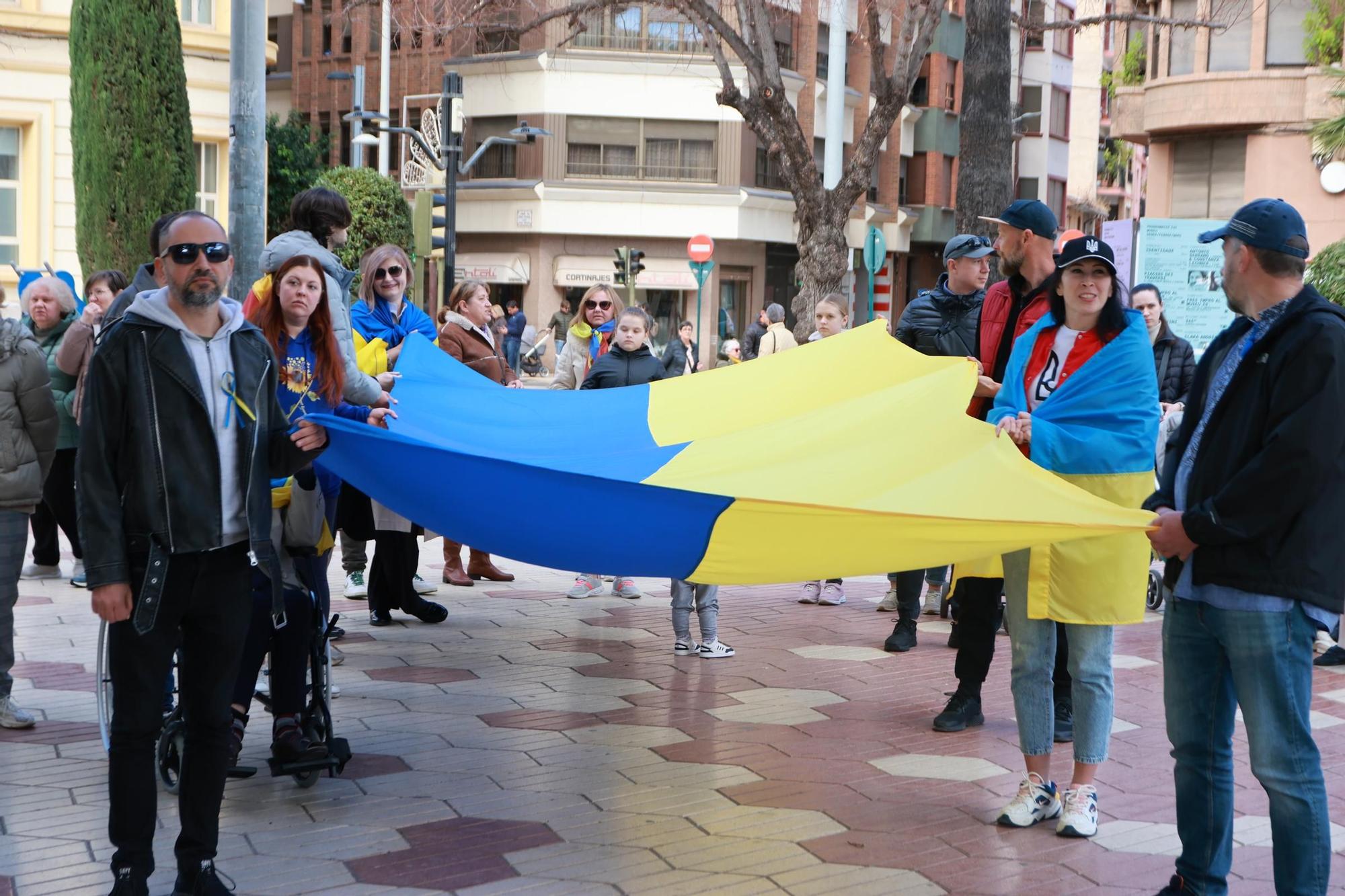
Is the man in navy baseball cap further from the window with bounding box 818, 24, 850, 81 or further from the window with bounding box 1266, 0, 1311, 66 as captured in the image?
the window with bounding box 818, 24, 850, 81

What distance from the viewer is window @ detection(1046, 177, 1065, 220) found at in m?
61.8

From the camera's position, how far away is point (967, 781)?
6.06 m

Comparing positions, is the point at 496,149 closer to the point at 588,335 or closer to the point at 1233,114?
the point at 1233,114

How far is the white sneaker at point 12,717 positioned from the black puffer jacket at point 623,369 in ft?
13.0

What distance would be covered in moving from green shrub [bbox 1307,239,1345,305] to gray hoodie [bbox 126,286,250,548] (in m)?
9.59

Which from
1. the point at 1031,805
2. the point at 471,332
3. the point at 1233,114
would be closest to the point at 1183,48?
the point at 1233,114

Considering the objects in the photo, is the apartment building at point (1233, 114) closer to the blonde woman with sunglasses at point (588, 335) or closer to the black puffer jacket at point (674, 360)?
the black puffer jacket at point (674, 360)

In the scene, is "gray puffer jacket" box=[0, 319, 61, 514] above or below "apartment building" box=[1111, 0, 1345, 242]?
below

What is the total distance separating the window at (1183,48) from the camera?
107 ft

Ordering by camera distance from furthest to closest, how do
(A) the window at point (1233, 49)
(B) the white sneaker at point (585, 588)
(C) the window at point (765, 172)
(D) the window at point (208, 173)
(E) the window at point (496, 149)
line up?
1. (C) the window at point (765, 172)
2. (E) the window at point (496, 149)
3. (A) the window at point (1233, 49)
4. (D) the window at point (208, 173)
5. (B) the white sneaker at point (585, 588)

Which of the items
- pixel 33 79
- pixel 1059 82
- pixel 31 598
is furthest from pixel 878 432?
pixel 1059 82

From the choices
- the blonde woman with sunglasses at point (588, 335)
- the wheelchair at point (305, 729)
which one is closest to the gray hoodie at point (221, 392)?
the wheelchair at point (305, 729)

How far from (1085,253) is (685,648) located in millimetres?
3992

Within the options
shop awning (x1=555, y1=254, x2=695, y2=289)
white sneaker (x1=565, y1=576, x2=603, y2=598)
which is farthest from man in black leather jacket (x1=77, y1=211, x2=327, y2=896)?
shop awning (x1=555, y1=254, x2=695, y2=289)
